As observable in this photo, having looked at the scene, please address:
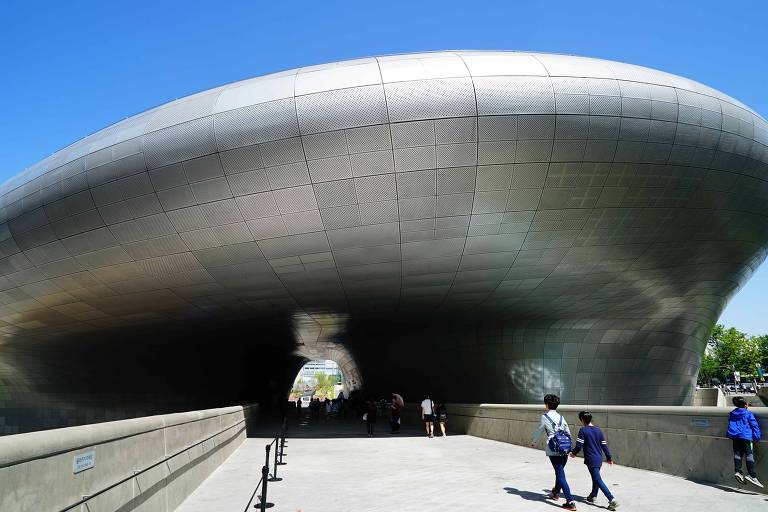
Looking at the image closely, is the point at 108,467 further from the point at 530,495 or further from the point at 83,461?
the point at 530,495

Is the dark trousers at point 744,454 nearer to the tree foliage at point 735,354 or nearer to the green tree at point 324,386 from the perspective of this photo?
the tree foliage at point 735,354

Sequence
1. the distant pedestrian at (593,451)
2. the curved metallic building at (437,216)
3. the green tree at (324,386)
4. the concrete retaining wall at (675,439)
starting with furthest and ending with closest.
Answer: the green tree at (324,386) < the curved metallic building at (437,216) < the concrete retaining wall at (675,439) < the distant pedestrian at (593,451)

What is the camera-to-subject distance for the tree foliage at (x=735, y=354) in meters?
90.8

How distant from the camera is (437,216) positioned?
14.6 meters

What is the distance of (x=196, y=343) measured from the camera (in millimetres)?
27797

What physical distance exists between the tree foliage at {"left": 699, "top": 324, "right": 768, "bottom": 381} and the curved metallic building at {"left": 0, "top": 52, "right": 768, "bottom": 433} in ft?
278

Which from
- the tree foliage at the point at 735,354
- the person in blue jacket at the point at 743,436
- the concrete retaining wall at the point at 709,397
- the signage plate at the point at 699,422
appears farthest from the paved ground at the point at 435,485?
the tree foliage at the point at 735,354

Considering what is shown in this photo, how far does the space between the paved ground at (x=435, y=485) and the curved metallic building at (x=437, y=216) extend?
249 inches

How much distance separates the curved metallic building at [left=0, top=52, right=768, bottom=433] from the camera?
1325 centimetres

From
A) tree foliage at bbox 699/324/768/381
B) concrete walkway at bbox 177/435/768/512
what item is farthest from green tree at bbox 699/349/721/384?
concrete walkway at bbox 177/435/768/512

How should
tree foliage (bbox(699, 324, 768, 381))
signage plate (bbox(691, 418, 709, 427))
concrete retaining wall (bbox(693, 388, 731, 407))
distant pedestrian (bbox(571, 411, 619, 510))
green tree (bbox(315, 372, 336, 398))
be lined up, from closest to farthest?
1. distant pedestrian (bbox(571, 411, 619, 510))
2. signage plate (bbox(691, 418, 709, 427))
3. concrete retaining wall (bbox(693, 388, 731, 407))
4. tree foliage (bbox(699, 324, 768, 381))
5. green tree (bbox(315, 372, 336, 398))

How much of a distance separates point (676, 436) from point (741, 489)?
4.85ft

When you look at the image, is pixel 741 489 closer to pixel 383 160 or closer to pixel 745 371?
pixel 383 160

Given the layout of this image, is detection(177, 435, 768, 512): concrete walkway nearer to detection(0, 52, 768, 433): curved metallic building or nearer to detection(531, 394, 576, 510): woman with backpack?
detection(531, 394, 576, 510): woman with backpack
